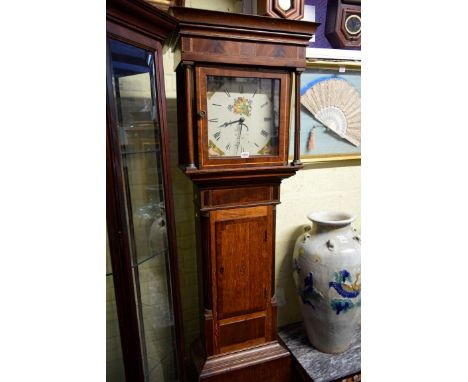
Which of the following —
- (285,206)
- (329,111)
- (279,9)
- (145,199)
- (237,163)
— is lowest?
(285,206)

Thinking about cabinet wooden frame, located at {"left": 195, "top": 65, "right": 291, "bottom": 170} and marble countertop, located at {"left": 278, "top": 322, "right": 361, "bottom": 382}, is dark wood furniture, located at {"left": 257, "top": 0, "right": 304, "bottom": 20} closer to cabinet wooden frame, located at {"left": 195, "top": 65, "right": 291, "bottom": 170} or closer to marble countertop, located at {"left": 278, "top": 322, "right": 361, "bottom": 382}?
cabinet wooden frame, located at {"left": 195, "top": 65, "right": 291, "bottom": 170}

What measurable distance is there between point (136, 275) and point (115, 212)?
25 cm

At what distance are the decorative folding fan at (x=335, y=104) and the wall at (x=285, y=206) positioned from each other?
204mm

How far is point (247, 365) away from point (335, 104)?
132 centimetres

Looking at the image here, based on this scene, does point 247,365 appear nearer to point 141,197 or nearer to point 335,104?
point 141,197

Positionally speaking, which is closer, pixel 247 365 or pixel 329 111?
pixel 247 365

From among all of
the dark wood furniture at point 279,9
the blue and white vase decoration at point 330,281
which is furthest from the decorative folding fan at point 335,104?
the blue and white vase decoration at point 330,281

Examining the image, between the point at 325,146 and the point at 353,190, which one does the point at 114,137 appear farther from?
the point at 353,190

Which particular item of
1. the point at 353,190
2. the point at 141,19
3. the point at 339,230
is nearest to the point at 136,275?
the point at 141,19

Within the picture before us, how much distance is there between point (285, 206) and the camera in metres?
1.62

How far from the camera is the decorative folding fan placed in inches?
60.1

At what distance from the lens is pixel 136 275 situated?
0.93 m

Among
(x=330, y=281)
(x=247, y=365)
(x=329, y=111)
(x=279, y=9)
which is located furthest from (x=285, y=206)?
(x=279, y=9)

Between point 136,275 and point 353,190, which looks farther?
point 353,190
